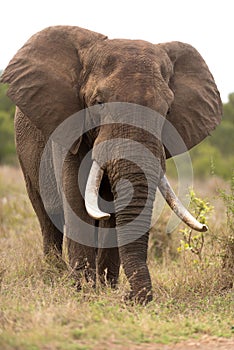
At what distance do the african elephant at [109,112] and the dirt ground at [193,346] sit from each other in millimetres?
972

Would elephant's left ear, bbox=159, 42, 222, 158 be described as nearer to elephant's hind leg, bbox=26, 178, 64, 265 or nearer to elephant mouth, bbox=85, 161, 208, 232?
elephant mouth, bbox=85, 161, 208, 232

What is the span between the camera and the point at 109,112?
6.82 m

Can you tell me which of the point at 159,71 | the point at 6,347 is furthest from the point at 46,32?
the point at 6,347

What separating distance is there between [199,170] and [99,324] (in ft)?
83.4

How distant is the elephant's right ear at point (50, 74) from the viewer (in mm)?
7402

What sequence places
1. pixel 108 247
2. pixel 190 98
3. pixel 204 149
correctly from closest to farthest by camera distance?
pixel 190 98 → pixel 108 247 → pixel 204 149

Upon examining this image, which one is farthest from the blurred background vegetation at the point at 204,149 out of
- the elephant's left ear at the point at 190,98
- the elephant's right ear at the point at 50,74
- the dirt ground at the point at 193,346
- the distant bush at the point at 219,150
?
the dirt ground at the point at 193,346

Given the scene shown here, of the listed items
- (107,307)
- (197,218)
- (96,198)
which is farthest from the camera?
(197,218)

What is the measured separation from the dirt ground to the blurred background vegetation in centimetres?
2123

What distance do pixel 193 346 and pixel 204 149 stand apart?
1089 inches

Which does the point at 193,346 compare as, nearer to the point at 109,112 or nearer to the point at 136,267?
the point at 136,267

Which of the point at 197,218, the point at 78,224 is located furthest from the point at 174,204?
the point at 197,218

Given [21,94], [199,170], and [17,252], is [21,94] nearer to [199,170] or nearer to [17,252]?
[17,252]

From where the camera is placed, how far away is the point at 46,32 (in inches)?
301
